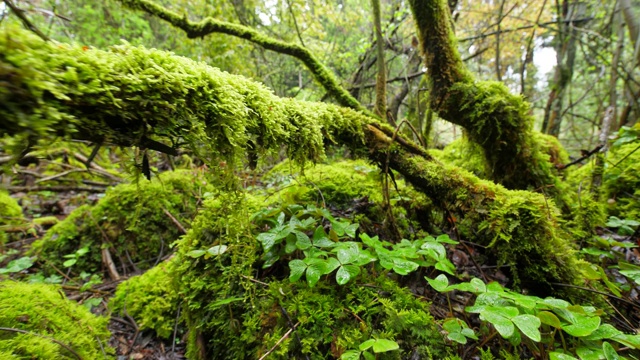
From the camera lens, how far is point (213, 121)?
121 cm

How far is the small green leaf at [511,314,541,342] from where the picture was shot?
1.08 metres

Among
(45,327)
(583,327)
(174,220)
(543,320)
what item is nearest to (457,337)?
(543,320)

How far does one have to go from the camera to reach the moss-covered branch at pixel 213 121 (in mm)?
766

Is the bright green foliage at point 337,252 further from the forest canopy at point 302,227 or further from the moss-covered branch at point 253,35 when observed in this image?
the moss-covered branch at point 253,35

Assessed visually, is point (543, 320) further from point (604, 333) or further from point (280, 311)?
point (280, 311)

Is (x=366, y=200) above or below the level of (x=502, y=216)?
below

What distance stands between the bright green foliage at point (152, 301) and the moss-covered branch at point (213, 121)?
1.43 meters

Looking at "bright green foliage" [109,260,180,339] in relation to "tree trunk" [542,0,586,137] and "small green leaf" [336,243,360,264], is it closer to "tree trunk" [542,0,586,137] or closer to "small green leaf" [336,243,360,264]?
"small green leaf" [336,243,360,264]

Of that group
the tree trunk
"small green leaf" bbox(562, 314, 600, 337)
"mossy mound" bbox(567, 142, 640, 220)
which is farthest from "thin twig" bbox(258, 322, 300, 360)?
the tree trunk

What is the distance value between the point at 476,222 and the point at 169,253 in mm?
3154

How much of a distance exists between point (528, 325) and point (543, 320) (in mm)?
165

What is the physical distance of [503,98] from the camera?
2404 millimetres

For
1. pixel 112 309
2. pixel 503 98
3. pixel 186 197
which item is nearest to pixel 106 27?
pixel 186 197

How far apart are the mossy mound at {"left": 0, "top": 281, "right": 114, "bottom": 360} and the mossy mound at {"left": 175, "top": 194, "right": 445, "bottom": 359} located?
0.53 metres
